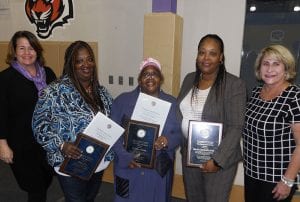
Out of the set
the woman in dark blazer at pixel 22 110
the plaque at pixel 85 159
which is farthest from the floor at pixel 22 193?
the plaque at pixel 85 159

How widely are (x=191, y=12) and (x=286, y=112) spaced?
196 centimetres

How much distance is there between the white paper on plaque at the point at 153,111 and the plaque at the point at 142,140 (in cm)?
4

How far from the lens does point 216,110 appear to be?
2.02 metres

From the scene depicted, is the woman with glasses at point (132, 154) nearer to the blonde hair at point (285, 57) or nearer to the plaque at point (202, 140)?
the plaque at point (202, 140)

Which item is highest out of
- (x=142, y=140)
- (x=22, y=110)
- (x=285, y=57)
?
(x=285, y=57)

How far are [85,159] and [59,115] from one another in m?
0.37

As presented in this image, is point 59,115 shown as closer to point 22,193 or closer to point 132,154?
point 132,154

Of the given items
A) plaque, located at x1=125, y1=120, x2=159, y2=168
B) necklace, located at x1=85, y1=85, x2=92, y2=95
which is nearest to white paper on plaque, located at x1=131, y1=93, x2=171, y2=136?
plaque, located at x1=125, y1=120, x2=159, y2=168

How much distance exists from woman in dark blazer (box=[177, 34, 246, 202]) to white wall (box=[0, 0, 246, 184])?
125 cm

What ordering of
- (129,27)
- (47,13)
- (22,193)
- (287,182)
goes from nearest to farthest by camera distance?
(287,182) → (22,193) → (129,27) → (47,13)

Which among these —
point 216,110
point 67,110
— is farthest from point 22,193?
point 216,110

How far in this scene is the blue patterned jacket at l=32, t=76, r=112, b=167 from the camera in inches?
77.4

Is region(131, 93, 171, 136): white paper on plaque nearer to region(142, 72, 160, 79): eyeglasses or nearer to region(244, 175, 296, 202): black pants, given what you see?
region(142, 72, 160, 79): eyeglasses

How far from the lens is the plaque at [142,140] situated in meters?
2.03
